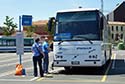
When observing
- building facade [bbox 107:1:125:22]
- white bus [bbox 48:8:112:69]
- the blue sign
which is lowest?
white bus [bbox 48:8:112:69]

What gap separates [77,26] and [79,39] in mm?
718

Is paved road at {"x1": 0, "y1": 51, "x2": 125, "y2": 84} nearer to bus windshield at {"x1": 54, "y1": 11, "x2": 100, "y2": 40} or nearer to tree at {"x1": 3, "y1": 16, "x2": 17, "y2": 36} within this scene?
bus windshield at {"x1": 54, "y1": 11, "x2": 100, "y2": 40}

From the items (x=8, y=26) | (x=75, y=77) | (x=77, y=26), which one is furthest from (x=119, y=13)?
(x=75, y=77)

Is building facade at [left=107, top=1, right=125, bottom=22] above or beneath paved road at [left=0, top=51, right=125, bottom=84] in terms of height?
above

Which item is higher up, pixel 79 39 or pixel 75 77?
pixel 79 39

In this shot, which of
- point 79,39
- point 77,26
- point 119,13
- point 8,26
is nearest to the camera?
point 79,39

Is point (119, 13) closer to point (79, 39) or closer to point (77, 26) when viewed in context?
point (77, 26)

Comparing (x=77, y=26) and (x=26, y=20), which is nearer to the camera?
(x=77, y=26)

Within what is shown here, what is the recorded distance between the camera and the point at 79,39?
21312mm

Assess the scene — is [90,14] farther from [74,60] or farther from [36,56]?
[36,56]

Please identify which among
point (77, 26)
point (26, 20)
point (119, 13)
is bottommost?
point (77, 26)

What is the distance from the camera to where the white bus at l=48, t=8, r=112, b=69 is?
21.2m

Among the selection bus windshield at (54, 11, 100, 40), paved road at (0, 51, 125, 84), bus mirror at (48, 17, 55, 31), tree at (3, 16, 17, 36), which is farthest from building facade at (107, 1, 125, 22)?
bus mirror at (48, 17, 55, 31)

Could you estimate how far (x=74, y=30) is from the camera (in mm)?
21484
